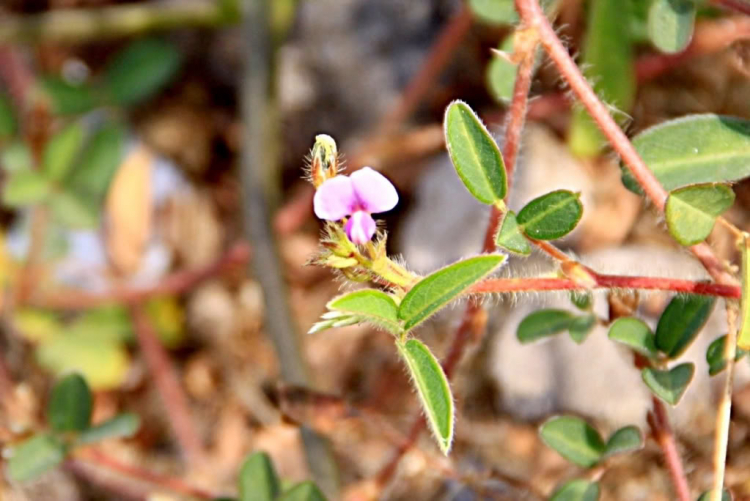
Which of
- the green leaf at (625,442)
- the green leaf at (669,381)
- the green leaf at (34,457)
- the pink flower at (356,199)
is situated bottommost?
the green leaf at (625,442)

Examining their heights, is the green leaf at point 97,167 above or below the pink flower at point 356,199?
above

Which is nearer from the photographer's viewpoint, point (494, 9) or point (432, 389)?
point (432, 389)

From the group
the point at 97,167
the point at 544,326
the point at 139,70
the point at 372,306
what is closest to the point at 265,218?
the point at 97,167

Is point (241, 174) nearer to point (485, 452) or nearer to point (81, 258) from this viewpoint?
point (81, 258)

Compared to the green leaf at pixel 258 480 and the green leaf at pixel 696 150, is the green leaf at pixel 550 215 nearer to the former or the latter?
the green leaf at pixel 696 150

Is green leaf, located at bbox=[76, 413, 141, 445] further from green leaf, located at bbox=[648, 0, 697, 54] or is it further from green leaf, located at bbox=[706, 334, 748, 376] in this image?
green leaf, located at bbox=[648, 0, 697, 54]

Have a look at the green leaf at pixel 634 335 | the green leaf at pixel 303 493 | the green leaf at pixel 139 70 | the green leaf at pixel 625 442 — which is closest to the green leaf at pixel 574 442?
the green leaf at pixel 625 442

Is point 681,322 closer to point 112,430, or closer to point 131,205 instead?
point 112,430
